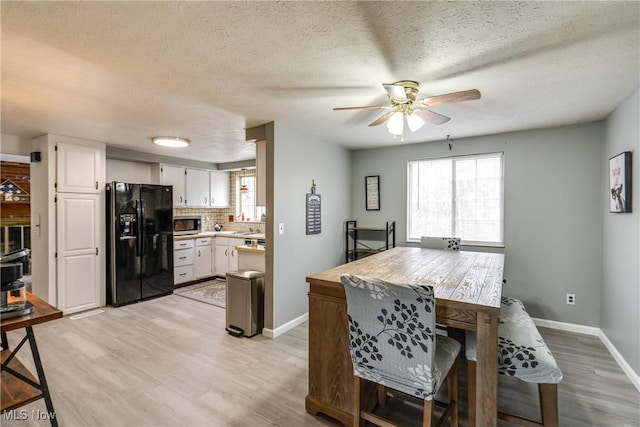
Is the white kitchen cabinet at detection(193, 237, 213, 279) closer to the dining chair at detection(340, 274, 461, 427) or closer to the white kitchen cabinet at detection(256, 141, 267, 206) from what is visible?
the white kitchen cabinet at detection(256, 141, 267, 206)

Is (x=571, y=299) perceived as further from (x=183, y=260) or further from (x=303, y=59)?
(x=183, y=260)

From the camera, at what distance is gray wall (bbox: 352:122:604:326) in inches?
128

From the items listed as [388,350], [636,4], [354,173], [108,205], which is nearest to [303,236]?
[354,173]

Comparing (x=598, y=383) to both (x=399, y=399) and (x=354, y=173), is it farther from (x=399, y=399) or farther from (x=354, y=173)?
(x=354, y=173)

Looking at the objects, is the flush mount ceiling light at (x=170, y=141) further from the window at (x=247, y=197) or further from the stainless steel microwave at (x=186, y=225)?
the window at (x=247, y=197)

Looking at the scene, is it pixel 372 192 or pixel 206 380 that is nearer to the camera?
pixel 206 380

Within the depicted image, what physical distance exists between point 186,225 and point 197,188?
28.8 inches

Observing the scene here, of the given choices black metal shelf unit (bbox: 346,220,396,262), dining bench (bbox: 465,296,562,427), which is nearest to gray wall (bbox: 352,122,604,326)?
black metal shelf unit (bbox: 346,220,396,262)

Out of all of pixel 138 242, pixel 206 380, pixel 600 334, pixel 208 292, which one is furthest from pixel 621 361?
pixel 138 242

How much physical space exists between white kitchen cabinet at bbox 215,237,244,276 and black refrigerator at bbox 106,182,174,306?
1.03 metres

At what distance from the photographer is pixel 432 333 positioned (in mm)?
1365

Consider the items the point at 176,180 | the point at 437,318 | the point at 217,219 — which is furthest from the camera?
the point at 217,219

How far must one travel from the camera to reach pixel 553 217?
11.3 ft

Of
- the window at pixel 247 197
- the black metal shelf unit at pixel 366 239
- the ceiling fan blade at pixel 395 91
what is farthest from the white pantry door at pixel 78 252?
the ceiling fan blade at pixel 395 91
